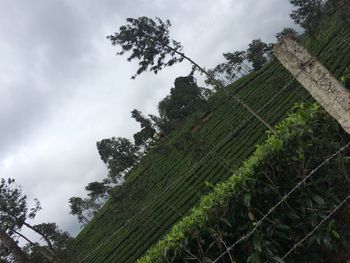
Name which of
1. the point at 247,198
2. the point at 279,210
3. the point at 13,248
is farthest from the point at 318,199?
the point at 13,248

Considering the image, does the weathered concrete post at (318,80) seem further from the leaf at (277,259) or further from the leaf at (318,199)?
the leaf at (277,259)

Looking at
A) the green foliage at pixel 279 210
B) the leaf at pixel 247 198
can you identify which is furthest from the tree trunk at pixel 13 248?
the leaf at pixel 247 198

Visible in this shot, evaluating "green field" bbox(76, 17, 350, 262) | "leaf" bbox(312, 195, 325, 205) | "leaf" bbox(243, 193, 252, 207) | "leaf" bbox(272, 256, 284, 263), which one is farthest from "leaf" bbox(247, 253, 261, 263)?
"green field" bbox(76, 17, 350, 262)

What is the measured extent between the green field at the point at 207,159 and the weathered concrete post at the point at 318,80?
13474 mm

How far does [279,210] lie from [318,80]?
166 cm

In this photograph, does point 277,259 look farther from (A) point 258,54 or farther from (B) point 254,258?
(A) point 258,54

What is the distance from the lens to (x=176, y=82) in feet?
233

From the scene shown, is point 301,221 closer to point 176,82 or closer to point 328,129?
point 328,129

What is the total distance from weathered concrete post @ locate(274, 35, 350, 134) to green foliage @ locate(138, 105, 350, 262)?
0.64 metres

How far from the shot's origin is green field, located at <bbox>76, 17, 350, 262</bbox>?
3002cm

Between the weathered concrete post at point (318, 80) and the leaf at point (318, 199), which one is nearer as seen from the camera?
the weathered concrete post at point (318, 80)

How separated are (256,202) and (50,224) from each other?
23.5 metres

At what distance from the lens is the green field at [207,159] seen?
1182 inches

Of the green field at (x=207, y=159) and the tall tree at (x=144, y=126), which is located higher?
the tall tree at (x=144, y=126)
